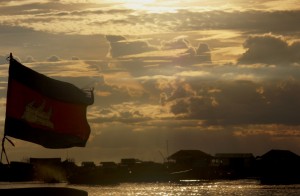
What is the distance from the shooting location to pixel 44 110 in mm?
41219

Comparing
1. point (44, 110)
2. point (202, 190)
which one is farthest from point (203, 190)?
point (44, 110)

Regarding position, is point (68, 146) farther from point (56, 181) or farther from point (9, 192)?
point (56, 181)

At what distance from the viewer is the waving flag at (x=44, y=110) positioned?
129 ft

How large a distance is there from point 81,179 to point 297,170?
53234 mm

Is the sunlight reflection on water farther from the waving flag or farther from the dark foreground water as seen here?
the waving flag

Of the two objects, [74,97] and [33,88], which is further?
[74,97]

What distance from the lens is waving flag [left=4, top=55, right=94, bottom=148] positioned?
39281mm

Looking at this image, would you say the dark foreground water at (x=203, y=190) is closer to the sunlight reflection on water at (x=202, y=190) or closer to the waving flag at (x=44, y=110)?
the sunlight reflection on water at (x=202, y=190)

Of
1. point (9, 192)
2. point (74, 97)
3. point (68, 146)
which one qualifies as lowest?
point (9, 192)

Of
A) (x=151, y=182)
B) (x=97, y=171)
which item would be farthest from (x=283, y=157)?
(x=97, y=171)

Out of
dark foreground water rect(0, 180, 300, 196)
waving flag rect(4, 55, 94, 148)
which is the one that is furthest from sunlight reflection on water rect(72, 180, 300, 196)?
waving flag rect(4, 55, 94, 148)

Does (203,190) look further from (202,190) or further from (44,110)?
(44,110)

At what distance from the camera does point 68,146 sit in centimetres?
4266

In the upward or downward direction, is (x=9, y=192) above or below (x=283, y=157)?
below
